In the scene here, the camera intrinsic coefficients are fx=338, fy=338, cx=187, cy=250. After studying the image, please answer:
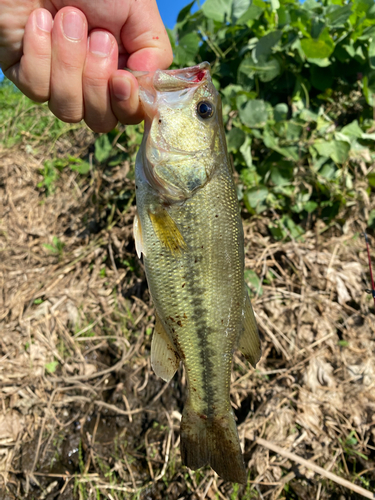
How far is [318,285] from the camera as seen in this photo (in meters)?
3.36

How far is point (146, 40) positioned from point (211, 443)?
7.09ft

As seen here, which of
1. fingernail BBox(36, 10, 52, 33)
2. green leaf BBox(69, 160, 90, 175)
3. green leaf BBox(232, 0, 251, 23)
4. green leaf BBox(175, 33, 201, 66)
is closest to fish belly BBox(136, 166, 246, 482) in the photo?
fingernail BBox(36, 10, 52, 33)

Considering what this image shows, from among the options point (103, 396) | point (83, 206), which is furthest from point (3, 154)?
point (103, 396)

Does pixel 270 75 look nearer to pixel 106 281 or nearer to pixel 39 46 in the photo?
pixel 39 46

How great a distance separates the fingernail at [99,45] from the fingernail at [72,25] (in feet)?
0.30

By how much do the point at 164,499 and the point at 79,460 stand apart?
2.61ft

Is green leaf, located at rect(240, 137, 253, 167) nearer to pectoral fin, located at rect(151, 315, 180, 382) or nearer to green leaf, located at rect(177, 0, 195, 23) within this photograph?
green leaf, located at rect(177, 0, 195, 23)

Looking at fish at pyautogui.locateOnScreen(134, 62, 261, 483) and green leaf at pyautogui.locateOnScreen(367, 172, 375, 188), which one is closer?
fish at pyautogui.locateOnScreen(134, 62, 261, 483)

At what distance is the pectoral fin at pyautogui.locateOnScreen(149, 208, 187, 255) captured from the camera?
1.58 meters

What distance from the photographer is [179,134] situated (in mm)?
1649

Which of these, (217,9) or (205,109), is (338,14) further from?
(205,109)

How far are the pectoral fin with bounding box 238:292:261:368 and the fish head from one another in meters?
0.67

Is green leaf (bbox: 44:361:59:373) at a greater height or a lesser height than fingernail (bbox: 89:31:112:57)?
lesser

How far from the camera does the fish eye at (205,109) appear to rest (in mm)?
1671
